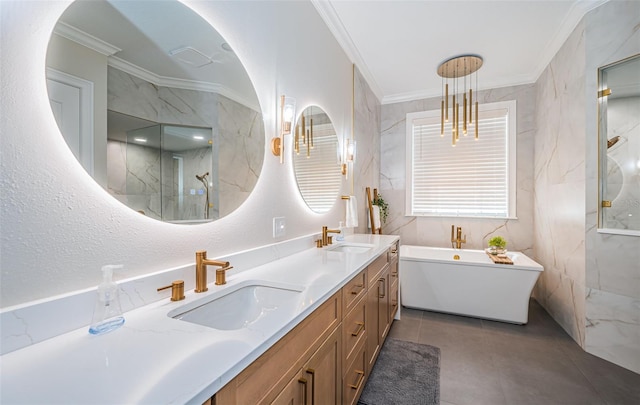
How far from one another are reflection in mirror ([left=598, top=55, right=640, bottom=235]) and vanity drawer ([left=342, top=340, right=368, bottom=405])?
86.0 inches

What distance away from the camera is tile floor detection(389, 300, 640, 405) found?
1.75 meters

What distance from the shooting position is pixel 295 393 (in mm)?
862

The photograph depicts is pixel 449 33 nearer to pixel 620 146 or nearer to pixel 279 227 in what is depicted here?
pixel 620 146

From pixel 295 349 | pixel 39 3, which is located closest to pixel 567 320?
pixel 295 349

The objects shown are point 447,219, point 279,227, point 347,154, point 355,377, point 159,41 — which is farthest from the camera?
point 447,219

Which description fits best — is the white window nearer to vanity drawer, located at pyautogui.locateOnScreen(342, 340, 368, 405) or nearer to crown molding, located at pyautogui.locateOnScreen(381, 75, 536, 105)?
crown molding, located at pyautogui.locateOnScreen(381, 75, 536, 105)

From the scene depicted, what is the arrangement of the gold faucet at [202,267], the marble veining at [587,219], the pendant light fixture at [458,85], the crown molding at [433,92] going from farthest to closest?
the crown molding at [433,92] < the pendant light fixture at [458,85] < the marble veining at [587,219] < the gold faucet at [202,267]

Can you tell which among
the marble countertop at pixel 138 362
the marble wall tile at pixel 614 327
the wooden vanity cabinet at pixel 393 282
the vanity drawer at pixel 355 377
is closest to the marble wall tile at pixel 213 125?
the marble countertop at pixel 138 362

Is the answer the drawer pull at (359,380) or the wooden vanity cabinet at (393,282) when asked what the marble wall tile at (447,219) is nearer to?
the wooden vanity cabinet at (393,282)

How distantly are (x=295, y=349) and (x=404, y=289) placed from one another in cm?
256

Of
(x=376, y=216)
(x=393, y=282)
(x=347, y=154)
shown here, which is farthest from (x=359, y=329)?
(x=376, y=216)

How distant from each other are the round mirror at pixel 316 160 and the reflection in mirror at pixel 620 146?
7.08ft

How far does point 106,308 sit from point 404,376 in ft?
6.24

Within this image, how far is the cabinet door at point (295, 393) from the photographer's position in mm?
793
